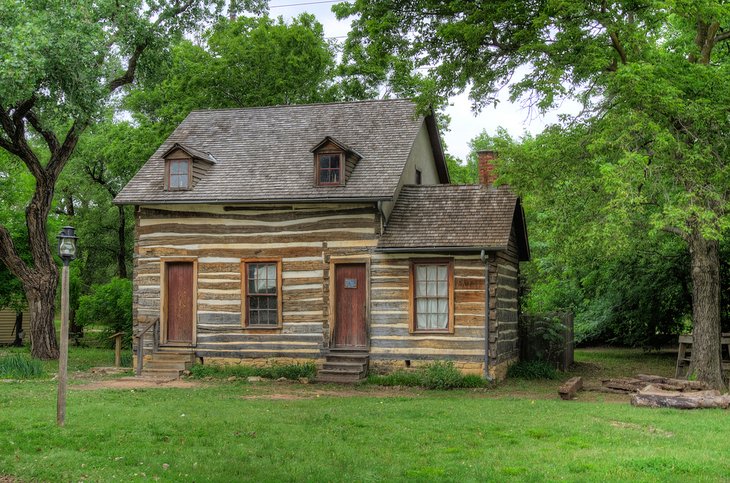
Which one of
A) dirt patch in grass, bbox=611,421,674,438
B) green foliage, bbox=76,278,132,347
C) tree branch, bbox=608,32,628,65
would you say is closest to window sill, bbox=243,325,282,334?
dirt patch in grass, bbox=611,421,674,438

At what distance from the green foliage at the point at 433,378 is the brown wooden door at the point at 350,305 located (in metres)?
1.17

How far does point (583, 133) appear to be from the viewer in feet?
54.3

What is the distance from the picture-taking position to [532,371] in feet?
63.4

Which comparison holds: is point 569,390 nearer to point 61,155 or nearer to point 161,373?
point 161,373

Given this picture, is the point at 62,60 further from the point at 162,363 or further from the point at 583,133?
the point at 583,133

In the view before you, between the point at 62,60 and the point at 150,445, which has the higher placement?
the point at 62,60

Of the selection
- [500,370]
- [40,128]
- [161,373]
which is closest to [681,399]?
[500,370]

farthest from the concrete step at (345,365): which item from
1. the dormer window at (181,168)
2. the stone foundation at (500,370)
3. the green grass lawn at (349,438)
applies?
the dormer window at (181,168)

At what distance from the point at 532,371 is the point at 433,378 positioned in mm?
3378

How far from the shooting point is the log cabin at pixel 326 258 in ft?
58.9

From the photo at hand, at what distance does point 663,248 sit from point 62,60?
17311mm

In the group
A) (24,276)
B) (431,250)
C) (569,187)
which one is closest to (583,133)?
(569,187)

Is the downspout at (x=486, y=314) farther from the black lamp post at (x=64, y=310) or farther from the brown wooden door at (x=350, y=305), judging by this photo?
the black lamp post at (x=64, y=310)

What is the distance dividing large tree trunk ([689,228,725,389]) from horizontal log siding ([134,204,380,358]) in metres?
7.19
